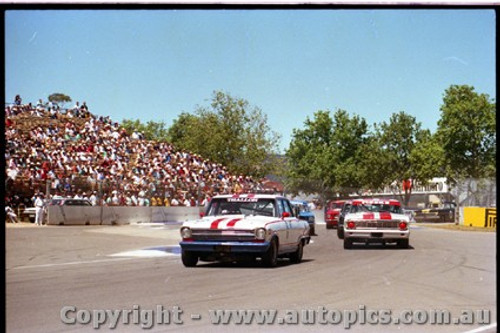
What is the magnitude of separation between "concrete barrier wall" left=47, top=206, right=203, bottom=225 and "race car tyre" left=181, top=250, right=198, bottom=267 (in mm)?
14725

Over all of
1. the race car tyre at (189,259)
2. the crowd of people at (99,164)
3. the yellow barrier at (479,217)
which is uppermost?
the crowd of people at (99,164)

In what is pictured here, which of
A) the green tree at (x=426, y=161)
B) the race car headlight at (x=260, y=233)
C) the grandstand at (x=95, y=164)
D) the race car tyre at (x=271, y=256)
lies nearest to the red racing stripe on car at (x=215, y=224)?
the race car headlight at (x=260, y=233)

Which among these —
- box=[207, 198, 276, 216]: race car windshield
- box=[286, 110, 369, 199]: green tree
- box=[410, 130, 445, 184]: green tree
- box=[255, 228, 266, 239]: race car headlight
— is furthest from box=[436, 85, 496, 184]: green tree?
box=[255, 228, 266, 239]: race car headlight

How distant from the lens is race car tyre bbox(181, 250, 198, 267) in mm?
14125

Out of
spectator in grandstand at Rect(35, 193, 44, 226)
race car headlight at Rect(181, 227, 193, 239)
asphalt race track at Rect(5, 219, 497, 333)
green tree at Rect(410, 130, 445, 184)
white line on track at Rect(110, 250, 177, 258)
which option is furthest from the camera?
green tree at Rect(410, 130, 445, 184)

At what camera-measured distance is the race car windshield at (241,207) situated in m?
14.6

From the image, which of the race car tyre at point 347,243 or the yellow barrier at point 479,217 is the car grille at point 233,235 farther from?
the yellow barrier at point 479,217

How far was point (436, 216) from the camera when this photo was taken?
4791cm

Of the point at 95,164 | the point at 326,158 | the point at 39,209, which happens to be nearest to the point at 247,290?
the point at 326,158

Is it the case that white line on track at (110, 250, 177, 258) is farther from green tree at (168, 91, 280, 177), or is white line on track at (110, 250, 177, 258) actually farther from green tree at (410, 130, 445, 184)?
green tree at (410, 130, 445, 184)

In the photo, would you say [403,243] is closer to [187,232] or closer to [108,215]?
[187,232]

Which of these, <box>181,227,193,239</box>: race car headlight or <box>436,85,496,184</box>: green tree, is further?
<box>436,85,496,184</box>: green tree

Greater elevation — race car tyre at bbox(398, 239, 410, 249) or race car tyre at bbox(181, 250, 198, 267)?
race car tyre at bbox(181, 250, 198, 267)

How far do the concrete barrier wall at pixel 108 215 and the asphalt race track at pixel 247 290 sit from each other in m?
11.4
